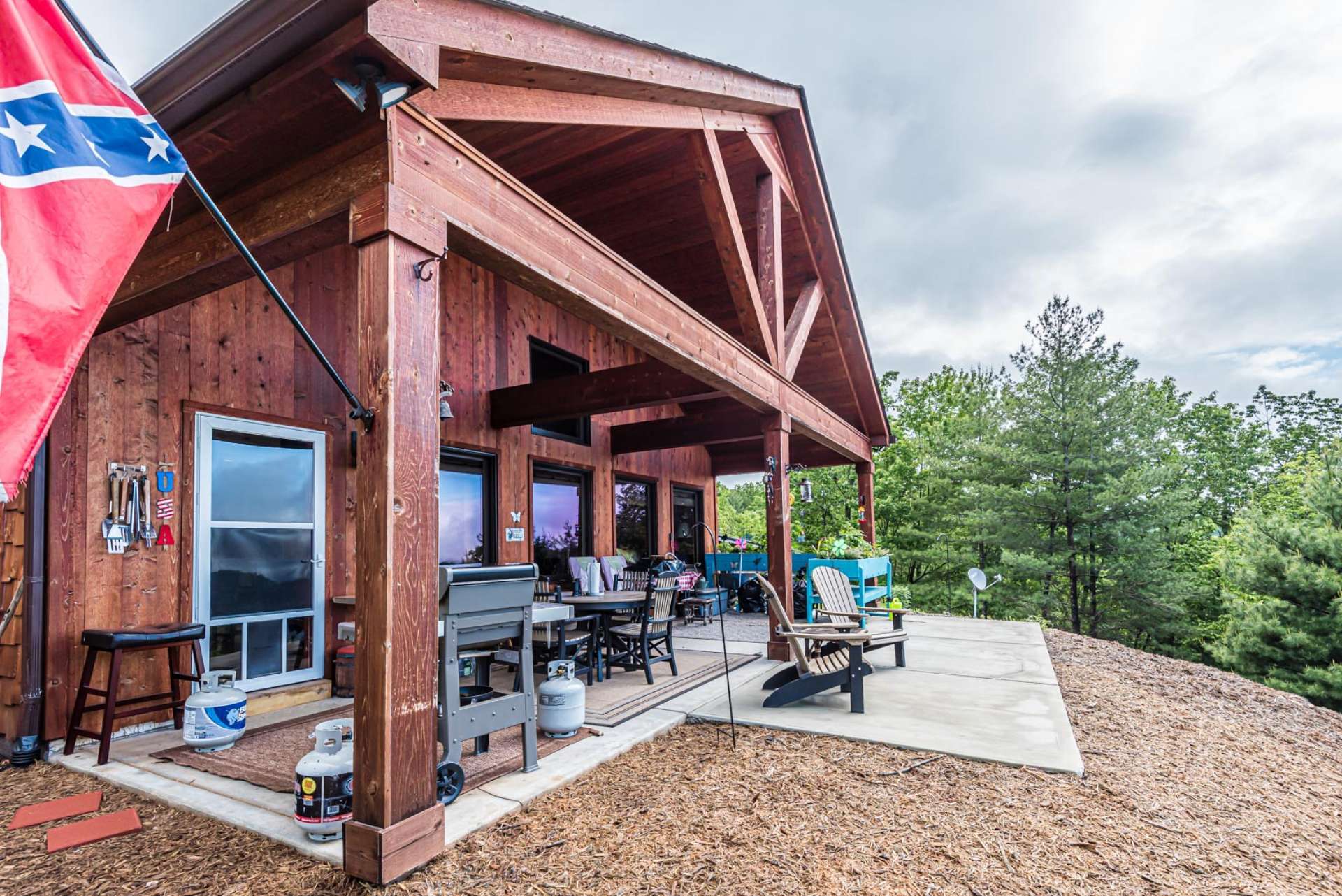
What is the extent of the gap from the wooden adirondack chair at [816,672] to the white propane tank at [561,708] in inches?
51.7

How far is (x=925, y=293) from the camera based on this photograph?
26.0m

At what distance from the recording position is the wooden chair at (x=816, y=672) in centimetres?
412

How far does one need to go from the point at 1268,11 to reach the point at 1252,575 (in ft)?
31.1

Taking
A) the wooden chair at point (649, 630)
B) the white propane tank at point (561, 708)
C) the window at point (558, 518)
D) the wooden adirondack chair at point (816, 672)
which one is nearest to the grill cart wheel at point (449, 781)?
the white propane tank at point (561, 708)

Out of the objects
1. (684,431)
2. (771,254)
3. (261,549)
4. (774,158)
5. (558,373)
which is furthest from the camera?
(684,431)

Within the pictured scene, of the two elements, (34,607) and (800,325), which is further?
(800,325)

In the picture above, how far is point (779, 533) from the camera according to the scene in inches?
236

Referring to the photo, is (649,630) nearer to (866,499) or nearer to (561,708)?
(561,708)

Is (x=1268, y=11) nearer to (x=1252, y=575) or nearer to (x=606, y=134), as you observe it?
(x=1252, y=575)

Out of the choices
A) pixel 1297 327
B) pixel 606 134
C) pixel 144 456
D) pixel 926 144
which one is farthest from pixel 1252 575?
pixel 1297 327

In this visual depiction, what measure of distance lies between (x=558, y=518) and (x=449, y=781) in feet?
18.2

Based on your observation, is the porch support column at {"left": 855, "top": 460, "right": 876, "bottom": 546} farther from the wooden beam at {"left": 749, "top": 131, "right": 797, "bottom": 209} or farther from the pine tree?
the pine tree

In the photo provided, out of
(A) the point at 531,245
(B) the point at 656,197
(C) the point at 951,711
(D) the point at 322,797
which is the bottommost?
(C) the point at 951,711

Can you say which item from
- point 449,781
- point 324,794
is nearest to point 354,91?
point 324,794
